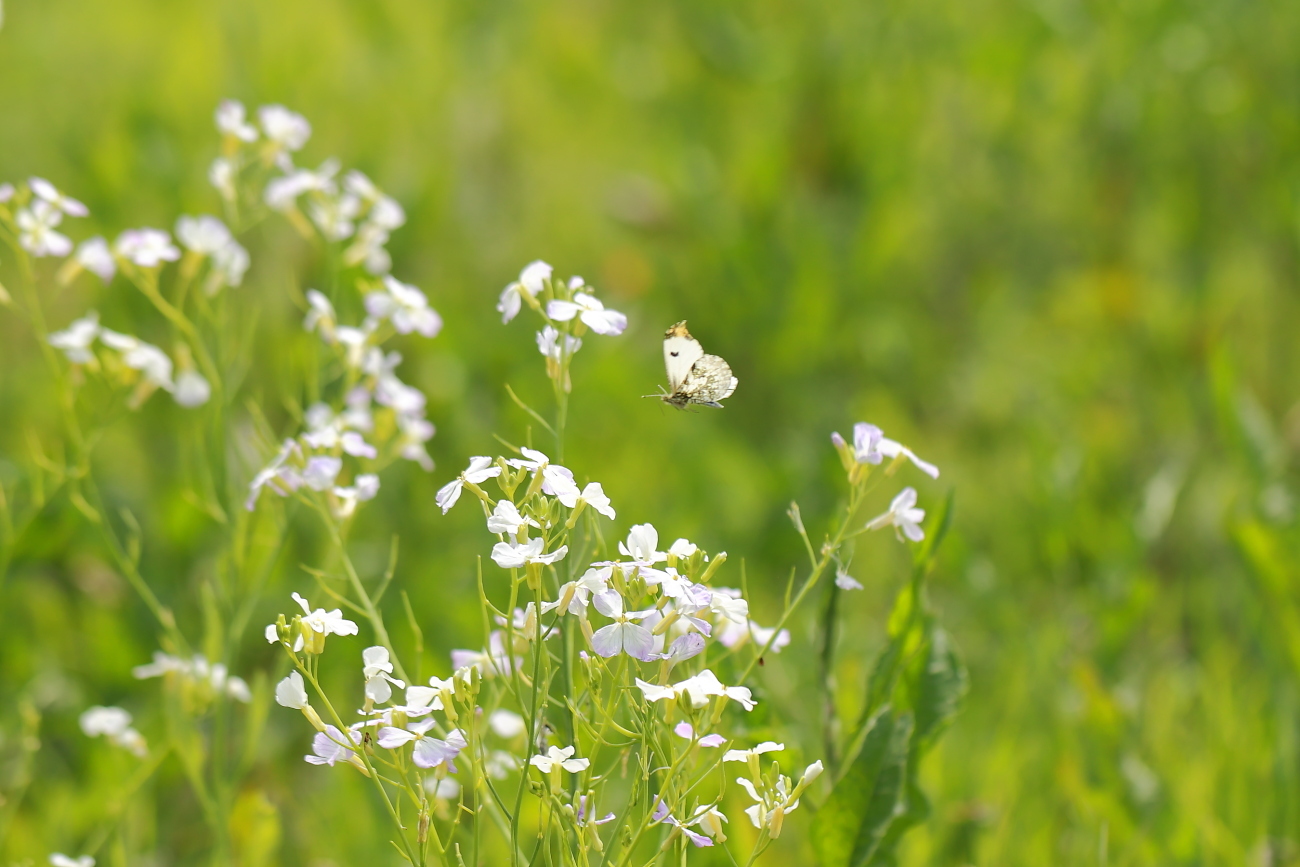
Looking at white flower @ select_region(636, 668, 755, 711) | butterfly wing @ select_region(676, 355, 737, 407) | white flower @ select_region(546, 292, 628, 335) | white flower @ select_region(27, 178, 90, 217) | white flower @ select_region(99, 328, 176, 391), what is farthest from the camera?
white flower @ select_region(99, 328, 176, 391)

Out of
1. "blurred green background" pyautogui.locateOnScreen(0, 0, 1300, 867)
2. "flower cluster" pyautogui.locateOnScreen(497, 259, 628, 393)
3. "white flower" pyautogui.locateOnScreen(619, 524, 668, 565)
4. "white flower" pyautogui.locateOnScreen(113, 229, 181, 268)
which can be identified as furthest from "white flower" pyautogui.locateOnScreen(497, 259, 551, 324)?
"blurred green background" pyautogui.locateOnScreen(0, 0, 1300, 867)

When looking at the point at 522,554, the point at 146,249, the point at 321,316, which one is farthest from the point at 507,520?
the point at 146,249

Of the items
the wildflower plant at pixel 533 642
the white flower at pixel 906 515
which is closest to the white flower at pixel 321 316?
the wildflower plant at pixel 533 642

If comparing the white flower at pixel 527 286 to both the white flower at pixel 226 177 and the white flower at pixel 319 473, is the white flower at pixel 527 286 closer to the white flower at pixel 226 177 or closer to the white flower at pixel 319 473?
the white flower at pixel 319 473

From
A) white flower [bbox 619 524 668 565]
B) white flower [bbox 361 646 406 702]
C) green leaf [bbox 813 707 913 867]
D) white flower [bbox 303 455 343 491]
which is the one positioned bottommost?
green leaf [bbox 813 707 913 867]

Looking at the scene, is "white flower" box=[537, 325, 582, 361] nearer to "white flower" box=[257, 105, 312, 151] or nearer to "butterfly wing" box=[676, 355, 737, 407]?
"butterfly wing" box=[676, 355, 737, 407]

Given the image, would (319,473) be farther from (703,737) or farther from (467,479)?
(703,737)

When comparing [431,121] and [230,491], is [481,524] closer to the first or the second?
[230,491]
